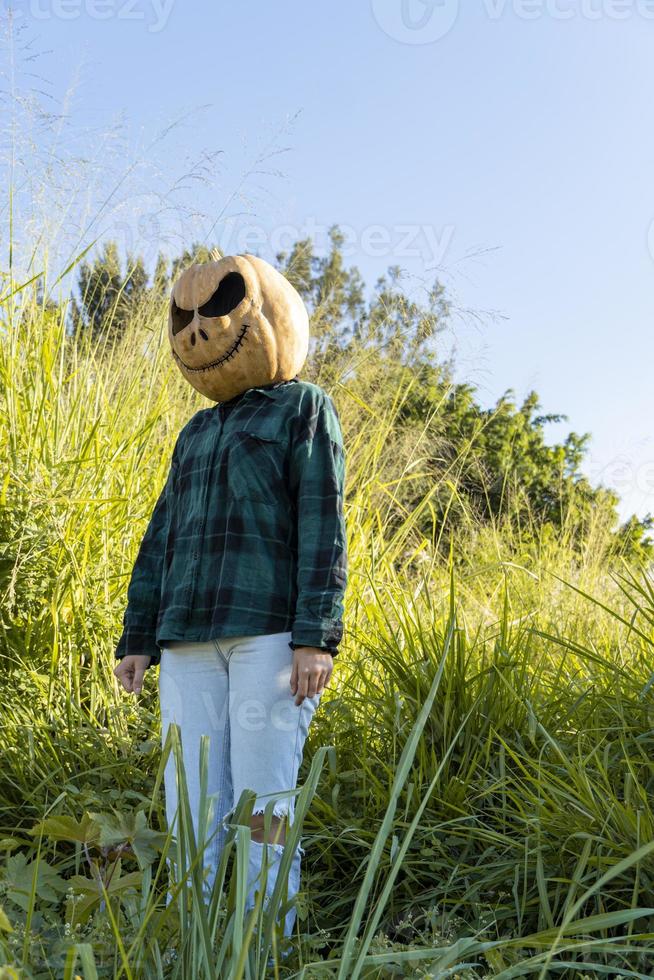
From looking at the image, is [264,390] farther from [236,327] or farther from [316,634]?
[316,634]

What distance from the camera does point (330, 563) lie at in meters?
2.02

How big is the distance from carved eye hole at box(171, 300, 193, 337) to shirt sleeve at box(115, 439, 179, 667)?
332 millimetres

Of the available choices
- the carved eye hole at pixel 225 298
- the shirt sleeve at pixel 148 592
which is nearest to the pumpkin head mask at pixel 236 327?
the carved eye hole at pixel 225 298

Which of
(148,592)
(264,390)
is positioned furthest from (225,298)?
(148,592)

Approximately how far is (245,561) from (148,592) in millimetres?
406

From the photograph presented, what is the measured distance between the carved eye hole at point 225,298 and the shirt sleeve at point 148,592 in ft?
1.28

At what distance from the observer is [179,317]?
2.36m

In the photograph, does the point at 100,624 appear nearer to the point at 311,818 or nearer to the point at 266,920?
the point at 311,818

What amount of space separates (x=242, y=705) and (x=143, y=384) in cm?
214

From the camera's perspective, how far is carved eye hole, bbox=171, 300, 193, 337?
Result: 234 cm

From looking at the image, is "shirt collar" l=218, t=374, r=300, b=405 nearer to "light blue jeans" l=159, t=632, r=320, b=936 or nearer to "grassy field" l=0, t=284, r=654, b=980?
"light blue jeans" l=159, t=632, r=320, b=936

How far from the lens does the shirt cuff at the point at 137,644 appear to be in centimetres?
230

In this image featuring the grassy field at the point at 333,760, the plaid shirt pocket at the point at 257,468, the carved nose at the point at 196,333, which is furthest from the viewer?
the carved nose at the point at 196,333

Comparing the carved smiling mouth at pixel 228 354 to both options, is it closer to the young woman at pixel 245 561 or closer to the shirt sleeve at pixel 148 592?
the young woman at pixel 245 561
